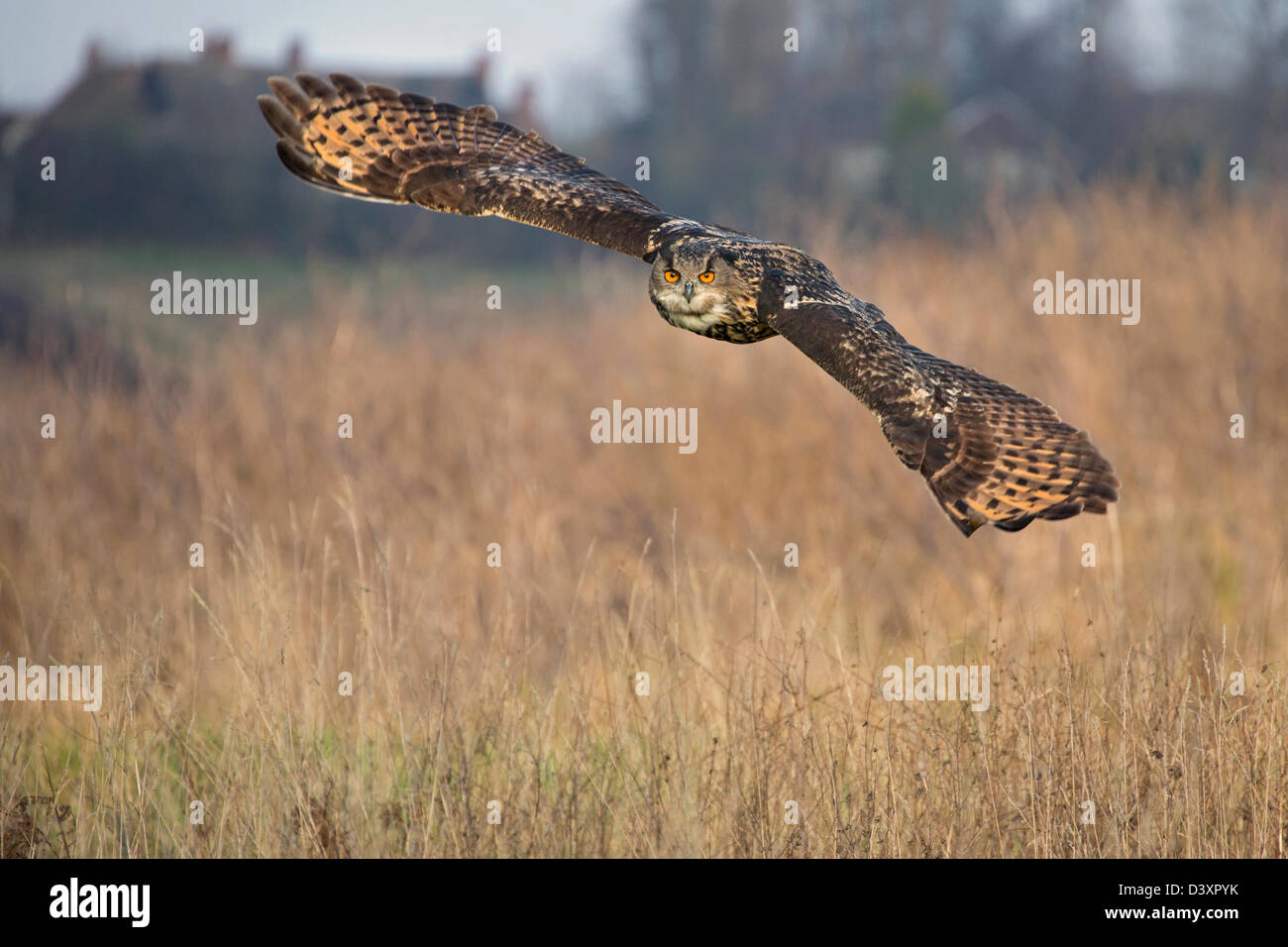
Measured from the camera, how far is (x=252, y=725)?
585 centimetres

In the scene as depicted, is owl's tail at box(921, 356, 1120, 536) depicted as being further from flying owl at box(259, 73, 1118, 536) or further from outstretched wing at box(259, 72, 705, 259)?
outstretched wing at box(259, 72, 705, 259)

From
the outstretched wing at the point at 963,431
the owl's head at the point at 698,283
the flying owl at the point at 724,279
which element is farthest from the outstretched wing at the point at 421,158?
the outstretched wing at the point at 963,431

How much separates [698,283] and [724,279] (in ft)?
0.40

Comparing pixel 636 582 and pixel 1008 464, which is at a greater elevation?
pixel 1008 464

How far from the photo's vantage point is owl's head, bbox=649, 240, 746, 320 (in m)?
5.68

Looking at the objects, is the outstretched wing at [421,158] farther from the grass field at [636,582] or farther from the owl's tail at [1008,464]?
the owl's tail at [1008,464]

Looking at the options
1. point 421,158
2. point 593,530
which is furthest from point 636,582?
point 593,530

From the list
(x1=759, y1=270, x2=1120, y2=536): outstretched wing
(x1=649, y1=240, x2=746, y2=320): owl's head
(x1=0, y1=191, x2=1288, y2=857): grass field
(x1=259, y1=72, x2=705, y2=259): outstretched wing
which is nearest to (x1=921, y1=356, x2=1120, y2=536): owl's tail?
(x1=759, y1=270, x2=1120, y2=536): outstretched wing

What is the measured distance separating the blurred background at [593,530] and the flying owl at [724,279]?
887 millimetres

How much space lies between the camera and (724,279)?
5.67 metres

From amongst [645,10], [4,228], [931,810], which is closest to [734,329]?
[931,810]

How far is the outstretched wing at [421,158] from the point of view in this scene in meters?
6.64

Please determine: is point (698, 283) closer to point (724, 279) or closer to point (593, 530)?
point (724, 279)

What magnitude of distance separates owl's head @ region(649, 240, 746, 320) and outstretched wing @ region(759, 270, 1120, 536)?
39 cm
